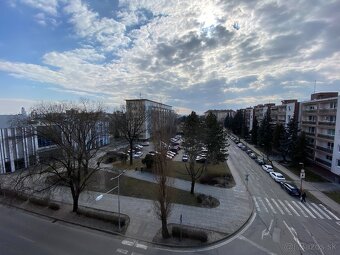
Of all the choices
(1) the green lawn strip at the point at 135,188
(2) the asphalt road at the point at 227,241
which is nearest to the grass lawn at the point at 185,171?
(1) the green lawn strip at the point at 135,188

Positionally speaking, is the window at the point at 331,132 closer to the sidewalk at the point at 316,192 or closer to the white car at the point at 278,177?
the sidewalk at the point at 316,192

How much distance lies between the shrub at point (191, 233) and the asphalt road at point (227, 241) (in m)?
0.90

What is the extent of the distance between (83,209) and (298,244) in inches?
783

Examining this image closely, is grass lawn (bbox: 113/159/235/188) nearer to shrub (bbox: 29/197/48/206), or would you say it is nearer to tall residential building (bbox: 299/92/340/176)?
shrub (bbox: 29/197/48/206)

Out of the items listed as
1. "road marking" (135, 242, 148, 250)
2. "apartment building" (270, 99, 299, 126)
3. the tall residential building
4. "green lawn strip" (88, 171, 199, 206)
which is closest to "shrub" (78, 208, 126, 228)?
"road marking" (135, 242, 148, 250)

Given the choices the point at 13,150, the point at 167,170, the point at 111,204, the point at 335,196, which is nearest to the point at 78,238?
the point at 111,204

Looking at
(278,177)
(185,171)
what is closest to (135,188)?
(185,171)

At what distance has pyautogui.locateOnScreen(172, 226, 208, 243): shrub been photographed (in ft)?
56.1

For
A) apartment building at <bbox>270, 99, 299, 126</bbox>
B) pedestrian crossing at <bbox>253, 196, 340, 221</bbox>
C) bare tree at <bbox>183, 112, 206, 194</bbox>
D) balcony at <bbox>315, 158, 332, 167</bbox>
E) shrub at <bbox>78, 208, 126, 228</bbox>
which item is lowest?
pedestrian crossing at <bbox>253, 196, 340, 221</bbox>

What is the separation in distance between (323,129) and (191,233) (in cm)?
3781

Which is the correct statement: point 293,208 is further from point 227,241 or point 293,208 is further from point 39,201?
point 39,201

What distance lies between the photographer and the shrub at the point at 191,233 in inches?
674

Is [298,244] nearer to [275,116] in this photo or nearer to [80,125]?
[80,125]

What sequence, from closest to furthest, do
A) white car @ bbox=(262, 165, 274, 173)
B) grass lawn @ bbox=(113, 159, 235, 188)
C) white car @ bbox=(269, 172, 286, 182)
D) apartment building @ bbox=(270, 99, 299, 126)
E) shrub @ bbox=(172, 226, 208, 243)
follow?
shrub @ bbox=(172, 226, 208, 243) → grass lawn @ bbox=(113, 159, 235, 188) → white car @ bbox=(269, 172, 286, 182) → white car @ bbox=(262, 165, 274, 173) → apartment building @ bbox=(270, 99, 299, 126)
